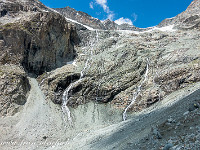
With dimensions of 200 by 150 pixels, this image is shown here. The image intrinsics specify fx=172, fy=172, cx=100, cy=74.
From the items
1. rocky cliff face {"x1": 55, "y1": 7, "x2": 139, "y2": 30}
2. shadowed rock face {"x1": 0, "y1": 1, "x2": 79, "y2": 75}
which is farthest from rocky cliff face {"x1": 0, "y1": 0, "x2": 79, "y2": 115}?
rocky cliff face {"x1": 55, "y1": 7, "x2": 139, "y2": 30}

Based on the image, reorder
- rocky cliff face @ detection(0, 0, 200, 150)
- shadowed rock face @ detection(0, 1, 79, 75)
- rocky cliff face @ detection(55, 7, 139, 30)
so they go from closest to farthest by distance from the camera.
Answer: rocky cliff face @ detection(0, 0, 200, 150)
shadowed rock face @ detection(0, 1, 79, 75)
rocky cliff face @ detection(55, 7, 139, 30)

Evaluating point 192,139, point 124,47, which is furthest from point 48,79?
point 192,139

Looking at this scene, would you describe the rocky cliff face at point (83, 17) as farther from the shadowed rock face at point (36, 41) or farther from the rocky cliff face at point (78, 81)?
the shadowed rock face at point (36, 41)

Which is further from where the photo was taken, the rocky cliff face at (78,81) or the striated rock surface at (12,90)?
the striated rock surface at (12,90)

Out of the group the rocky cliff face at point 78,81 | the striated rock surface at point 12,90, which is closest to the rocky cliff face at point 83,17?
the rocky cliff face at point 78,81

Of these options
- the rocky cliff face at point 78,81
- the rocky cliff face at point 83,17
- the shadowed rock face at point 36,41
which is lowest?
the rocky cliff face at point 78,81

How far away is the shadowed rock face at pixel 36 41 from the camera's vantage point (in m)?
45.6

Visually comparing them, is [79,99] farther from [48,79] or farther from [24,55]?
[24,55]

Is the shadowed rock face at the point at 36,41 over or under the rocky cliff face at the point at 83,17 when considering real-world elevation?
under

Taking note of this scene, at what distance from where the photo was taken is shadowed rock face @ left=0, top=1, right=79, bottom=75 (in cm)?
4556

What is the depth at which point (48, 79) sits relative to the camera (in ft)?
146

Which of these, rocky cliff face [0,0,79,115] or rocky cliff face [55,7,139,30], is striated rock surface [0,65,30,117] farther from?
rocky cliff face [55,7,139,30]

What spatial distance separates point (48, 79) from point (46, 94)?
472 cm

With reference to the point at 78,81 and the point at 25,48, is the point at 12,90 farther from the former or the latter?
the point at 25,48
